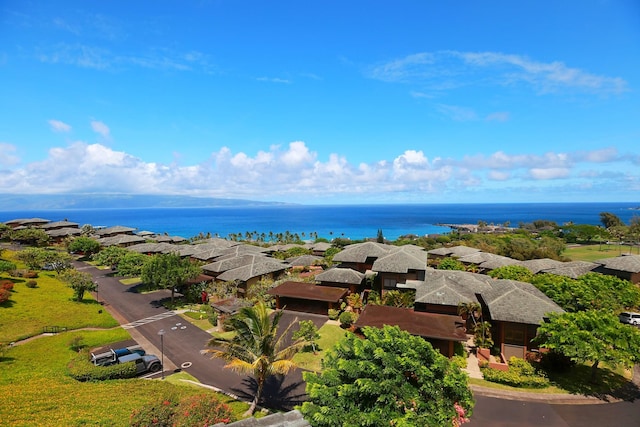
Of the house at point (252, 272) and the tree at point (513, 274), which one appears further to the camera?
the house at point (252, 272)

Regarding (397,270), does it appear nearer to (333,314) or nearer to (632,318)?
(333,314)

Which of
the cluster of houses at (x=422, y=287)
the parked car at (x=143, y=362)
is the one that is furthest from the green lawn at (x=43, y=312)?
the cluster of houses at (x=422, y=287)

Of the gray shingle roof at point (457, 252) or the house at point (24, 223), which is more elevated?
the house at point (24, 223)

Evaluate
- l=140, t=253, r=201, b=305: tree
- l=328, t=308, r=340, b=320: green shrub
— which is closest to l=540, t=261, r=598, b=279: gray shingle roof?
l=328, t=308, r=340, b=320: green shrub

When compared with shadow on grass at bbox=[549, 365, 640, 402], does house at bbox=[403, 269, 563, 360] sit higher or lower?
higher

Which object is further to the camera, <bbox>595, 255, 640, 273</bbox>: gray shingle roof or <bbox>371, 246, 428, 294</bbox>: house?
<bbox>595, 255, 640, 273</bbox>: gray shingle roof

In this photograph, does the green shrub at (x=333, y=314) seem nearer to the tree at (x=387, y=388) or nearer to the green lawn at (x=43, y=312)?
the tree at (x=387, y=388)

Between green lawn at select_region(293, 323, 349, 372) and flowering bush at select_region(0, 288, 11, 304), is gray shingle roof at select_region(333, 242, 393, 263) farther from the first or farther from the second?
flowering bush at select_region(0, 288, 11, 304)
